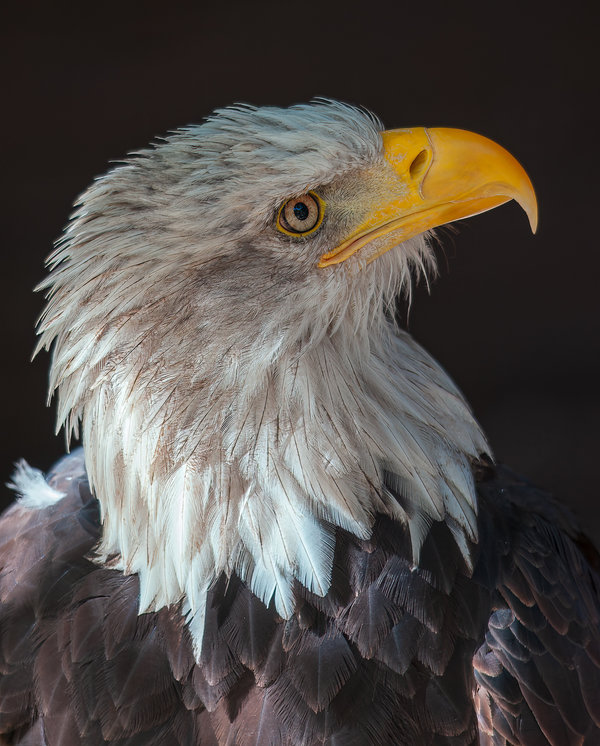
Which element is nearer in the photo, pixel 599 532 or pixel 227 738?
pixel 227 738

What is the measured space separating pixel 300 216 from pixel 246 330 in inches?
9.2

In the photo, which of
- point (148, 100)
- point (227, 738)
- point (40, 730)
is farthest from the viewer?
point (148, 100)

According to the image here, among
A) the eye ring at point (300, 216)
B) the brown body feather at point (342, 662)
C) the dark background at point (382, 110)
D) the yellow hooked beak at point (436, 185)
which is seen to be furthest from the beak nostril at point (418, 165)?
the dark background at point (382, 110)

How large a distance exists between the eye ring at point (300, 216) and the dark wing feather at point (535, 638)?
72cm

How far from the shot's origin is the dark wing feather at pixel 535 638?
1.68 m

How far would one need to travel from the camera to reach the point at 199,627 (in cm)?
170

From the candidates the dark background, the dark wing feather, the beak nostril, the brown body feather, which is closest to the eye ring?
the beak nostril

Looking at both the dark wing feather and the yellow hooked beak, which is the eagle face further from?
the dark wing feather

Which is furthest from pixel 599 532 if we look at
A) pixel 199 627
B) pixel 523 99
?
pixel 199 627

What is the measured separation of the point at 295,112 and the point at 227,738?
116cm

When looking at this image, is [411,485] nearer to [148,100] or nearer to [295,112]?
[295,112]

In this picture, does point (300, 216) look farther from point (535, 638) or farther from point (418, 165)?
point (535, 638)

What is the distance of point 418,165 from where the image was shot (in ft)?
5.67

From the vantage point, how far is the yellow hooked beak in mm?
1690
